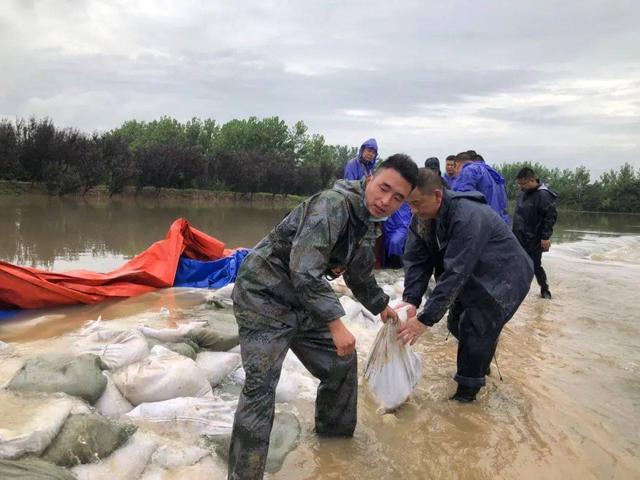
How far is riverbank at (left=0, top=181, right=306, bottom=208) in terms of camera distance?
22658 millimetres

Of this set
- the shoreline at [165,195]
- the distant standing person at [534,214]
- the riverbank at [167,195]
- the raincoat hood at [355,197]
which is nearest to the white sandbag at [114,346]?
the raincoat hood at [355,197]

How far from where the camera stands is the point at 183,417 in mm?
2592

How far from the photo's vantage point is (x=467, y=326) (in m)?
3.12

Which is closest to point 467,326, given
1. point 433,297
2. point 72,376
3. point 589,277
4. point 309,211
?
point 433,297

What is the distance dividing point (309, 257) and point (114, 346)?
1.76m

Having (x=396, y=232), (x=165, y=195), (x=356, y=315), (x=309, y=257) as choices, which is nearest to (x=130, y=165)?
(x=165, y=195)

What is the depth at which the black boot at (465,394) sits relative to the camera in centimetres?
323

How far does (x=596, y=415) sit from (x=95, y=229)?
11.1 metres

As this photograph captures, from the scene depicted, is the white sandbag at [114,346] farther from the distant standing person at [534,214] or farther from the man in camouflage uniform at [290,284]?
the distant standing person at [534,214]

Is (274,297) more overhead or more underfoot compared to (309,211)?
more underfoot

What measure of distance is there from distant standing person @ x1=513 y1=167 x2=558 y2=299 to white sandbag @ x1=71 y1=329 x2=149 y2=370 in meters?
4.92

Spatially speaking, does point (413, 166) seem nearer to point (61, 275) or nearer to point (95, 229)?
point (61, 275)

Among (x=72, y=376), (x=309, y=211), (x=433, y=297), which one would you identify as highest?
(x=309, y=211)

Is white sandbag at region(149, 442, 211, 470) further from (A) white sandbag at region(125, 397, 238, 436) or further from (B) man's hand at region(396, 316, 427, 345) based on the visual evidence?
(B) man's hand at region(396, 316, 427, 345)
